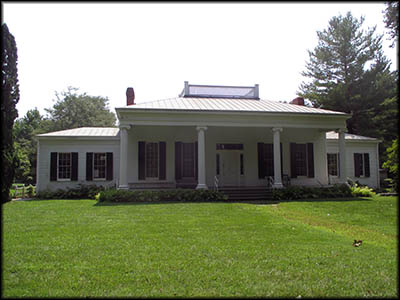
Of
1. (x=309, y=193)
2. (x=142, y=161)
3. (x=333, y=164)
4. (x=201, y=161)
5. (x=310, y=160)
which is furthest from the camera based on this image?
(x=333, y=164)

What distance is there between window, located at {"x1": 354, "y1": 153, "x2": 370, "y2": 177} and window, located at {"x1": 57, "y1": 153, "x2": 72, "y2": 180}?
1844cm

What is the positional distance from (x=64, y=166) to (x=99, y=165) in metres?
1.99

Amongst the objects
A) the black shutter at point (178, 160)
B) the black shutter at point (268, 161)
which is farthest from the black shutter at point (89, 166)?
the black shutter at point (268, 161)

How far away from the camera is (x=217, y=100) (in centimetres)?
2056

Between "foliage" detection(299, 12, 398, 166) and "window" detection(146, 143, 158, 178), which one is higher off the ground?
"foliage" detection(299, 12, 398, 166)

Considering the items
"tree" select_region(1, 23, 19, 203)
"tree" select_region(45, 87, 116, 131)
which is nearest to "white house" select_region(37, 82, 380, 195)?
"tree" select_region(1, 23, 19, 203)

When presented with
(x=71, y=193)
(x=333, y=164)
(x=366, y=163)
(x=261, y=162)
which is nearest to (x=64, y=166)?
(x=71, y=193)

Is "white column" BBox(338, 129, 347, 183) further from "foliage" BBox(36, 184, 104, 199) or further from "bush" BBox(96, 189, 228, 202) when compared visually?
"foliage" BBox(36, 184, 104, 199)

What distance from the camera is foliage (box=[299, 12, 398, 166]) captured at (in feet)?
102

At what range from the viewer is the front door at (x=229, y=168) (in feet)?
63.9

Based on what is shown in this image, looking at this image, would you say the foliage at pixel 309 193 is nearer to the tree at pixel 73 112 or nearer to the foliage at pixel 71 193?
the foliage at pixel 71 193

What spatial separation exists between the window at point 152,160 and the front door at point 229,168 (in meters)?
3.92

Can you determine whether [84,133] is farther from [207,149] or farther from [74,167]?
[207,149]

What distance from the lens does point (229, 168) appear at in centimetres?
1955
